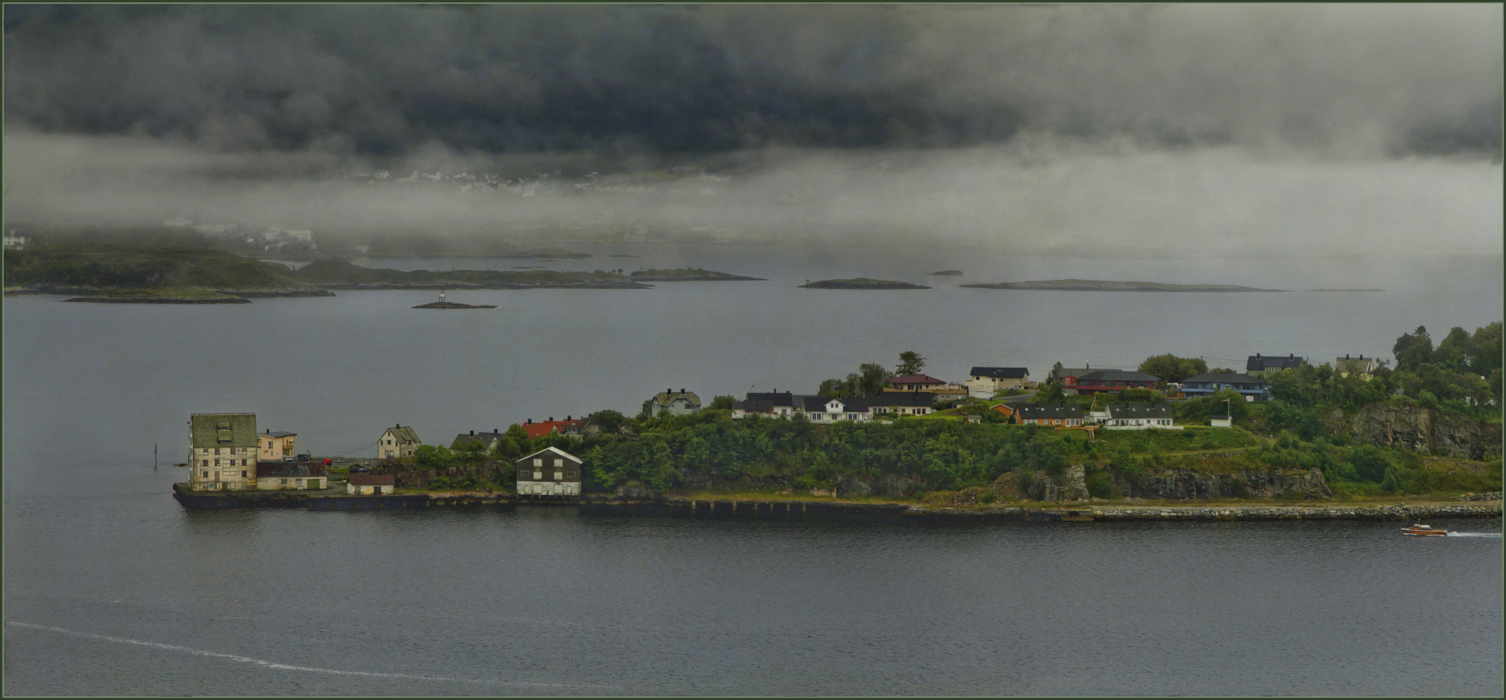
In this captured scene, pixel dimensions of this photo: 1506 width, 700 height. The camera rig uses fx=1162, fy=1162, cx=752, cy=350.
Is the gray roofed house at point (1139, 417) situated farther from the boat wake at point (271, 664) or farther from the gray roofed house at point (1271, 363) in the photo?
the boat wake at point (271, 664)

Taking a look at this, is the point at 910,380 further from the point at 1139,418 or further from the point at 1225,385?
the point at 1225,385

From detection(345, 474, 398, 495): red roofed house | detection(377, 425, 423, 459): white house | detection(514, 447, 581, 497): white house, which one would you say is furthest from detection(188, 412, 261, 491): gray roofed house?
detection(514, 447, 581, 497): white house

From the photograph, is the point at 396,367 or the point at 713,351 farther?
the point at 713,351

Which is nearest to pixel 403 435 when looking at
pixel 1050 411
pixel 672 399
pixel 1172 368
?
pixel 672 399

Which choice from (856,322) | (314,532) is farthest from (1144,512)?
(856,322)

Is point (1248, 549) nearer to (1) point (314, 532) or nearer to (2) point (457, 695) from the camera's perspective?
(2) point (457, 695)

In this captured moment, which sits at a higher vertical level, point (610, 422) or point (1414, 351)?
point (1414, 351)
